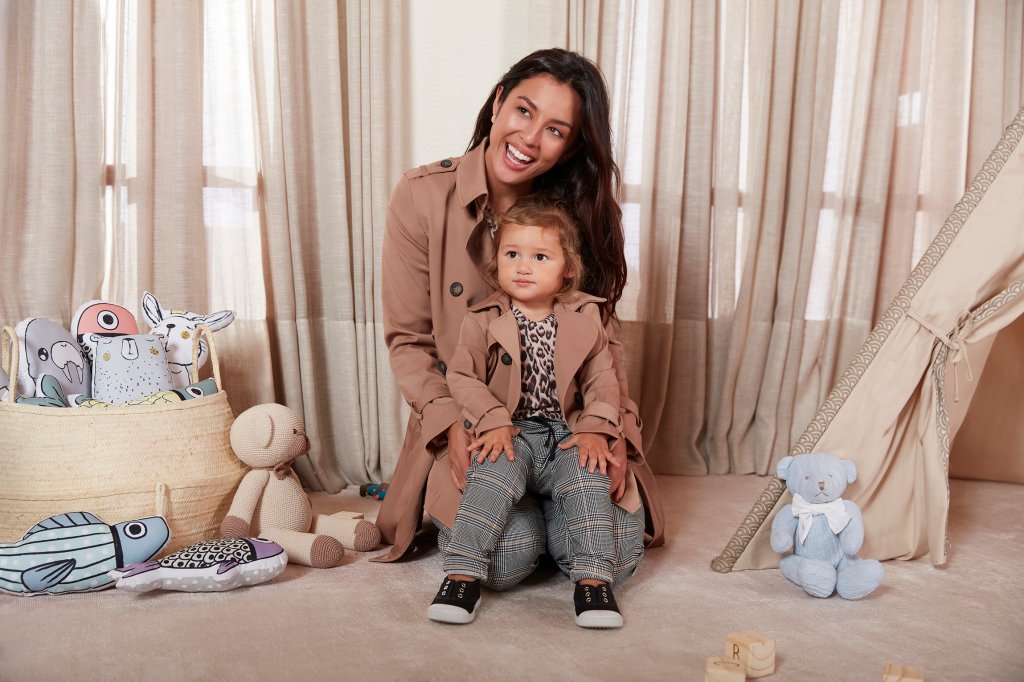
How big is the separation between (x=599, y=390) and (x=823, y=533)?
0.56 m

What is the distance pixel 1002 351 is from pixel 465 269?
1.85 m

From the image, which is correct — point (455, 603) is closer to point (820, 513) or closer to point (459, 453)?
point (459, 453)

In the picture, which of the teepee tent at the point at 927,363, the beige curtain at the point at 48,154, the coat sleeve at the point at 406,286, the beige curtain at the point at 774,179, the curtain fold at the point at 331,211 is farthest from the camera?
the beige curtain at the point at 774,179

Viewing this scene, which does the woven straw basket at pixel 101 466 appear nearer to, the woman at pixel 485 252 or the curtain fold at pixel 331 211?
the woman at pixel 485 252

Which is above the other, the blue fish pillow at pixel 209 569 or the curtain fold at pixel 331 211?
the curtain fold at pixel 331 211

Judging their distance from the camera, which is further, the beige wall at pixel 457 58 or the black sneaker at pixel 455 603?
the beige wall at pixel 457 58

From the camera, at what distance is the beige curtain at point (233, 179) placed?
2389 millimetres

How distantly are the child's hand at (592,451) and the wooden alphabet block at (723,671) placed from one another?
488 mm

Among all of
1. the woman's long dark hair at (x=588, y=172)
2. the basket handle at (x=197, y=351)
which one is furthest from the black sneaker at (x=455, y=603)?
the basket handle at (x=197, y=351)

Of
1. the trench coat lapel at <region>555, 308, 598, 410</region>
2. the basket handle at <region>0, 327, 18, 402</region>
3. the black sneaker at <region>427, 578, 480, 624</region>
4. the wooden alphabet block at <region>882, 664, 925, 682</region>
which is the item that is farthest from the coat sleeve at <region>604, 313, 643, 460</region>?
the basket handle at <region>0, 327, 18, 402</region>

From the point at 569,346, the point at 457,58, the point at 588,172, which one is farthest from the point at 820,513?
the point at 457,58

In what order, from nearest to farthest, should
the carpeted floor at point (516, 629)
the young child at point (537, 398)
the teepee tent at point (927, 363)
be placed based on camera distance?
the carpeted floor at point (516, 629) → the young child at point (537, 398) → the teepee tent at point (927, 363)

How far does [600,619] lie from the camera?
5.38 ft

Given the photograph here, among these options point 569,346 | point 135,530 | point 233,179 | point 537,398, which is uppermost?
point 233,179
